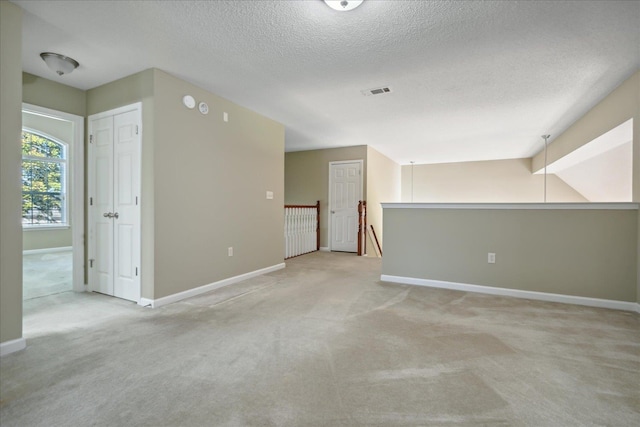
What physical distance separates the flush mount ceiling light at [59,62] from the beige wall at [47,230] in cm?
398

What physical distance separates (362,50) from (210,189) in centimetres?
232

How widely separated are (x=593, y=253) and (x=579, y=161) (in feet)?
11.0

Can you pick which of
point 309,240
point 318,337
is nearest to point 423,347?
point 318,337

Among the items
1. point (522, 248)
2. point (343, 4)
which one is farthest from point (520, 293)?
point (343, 4)

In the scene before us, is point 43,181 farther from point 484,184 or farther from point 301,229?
point 484,184

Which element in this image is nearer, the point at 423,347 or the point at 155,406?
the point at 155,406

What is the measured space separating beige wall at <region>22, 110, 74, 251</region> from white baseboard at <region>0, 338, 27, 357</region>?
530 cm

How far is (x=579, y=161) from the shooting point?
5680 millimetres

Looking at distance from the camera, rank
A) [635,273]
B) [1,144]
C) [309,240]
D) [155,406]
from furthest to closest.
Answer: [309,240]
[635,273]
[1,144]
[155,406]

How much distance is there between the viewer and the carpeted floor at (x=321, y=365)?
1.49 metres

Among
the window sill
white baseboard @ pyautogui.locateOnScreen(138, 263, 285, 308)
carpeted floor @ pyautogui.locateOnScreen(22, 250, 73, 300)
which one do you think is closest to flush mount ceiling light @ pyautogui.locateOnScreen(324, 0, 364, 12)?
white baseboard @ pyautogui.locateOnScreen(138, 263, 285, 308)

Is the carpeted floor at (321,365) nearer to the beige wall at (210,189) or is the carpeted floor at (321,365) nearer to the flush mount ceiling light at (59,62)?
the beige wall at (210,189)

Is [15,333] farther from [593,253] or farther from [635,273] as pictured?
[635,273]

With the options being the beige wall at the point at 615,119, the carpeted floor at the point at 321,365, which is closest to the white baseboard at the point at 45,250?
the carpeted floor at the point at 321,365
